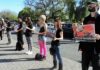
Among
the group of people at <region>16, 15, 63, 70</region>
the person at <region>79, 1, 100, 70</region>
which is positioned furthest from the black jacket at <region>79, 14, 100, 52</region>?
the group of people at <region>16, 15, 63, 70</region>

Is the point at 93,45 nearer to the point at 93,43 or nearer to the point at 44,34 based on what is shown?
the point at 93,43

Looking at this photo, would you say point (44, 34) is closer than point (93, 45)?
No

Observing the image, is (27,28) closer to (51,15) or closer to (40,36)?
(40,36)

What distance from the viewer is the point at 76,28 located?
303 inches

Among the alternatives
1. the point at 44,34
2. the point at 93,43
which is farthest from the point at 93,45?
the point at 44,34

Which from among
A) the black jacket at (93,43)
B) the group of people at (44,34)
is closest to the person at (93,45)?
the black jacket at (93,43)

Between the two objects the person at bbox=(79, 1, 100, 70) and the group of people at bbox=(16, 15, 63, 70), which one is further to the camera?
the group of people at bbox=(16, 15, 63, 70)

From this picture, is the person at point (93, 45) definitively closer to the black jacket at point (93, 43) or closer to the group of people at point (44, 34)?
the black jacket at point (93, 43)

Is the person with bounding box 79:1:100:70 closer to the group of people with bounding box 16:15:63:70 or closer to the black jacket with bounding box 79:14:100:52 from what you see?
the black jacket with bounding box 79:14:100:52

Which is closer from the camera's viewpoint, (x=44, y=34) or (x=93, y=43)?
Result: (x=93, y=43)

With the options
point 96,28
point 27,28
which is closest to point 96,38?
point 96,28

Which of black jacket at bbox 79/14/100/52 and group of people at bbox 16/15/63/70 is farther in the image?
group of people at bbox 16/15/63/70

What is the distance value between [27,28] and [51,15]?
68844mm

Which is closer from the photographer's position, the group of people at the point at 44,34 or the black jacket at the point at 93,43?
the black jacket at the point at 93,43
